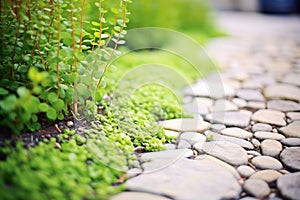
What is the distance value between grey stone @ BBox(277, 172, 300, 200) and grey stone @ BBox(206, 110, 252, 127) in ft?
2.38

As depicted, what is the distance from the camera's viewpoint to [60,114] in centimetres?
208

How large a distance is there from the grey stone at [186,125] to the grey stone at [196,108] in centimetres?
15

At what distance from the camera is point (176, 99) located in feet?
9.52

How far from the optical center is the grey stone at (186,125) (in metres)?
2.42

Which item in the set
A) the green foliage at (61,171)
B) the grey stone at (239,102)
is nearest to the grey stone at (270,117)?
the grey stone at (239,102)

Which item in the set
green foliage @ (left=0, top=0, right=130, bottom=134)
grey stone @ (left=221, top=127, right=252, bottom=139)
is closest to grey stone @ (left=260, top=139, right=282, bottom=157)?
grey stone @ (left=221, top=127, right=252, bottom=139)

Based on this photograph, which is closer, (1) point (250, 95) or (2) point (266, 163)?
(2) point (266, 163)

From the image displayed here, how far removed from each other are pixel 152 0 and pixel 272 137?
271 cm

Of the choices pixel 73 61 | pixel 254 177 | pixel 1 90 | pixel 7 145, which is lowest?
pixel 254 177

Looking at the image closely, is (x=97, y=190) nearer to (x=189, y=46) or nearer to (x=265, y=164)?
(x=265, y=164)

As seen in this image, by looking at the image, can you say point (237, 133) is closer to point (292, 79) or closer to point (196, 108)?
point (196, 108)

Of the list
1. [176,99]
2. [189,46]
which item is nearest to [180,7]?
[189,46]

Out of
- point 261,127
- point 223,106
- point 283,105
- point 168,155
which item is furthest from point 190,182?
point 283,105

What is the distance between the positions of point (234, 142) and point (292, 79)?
1.57 m
